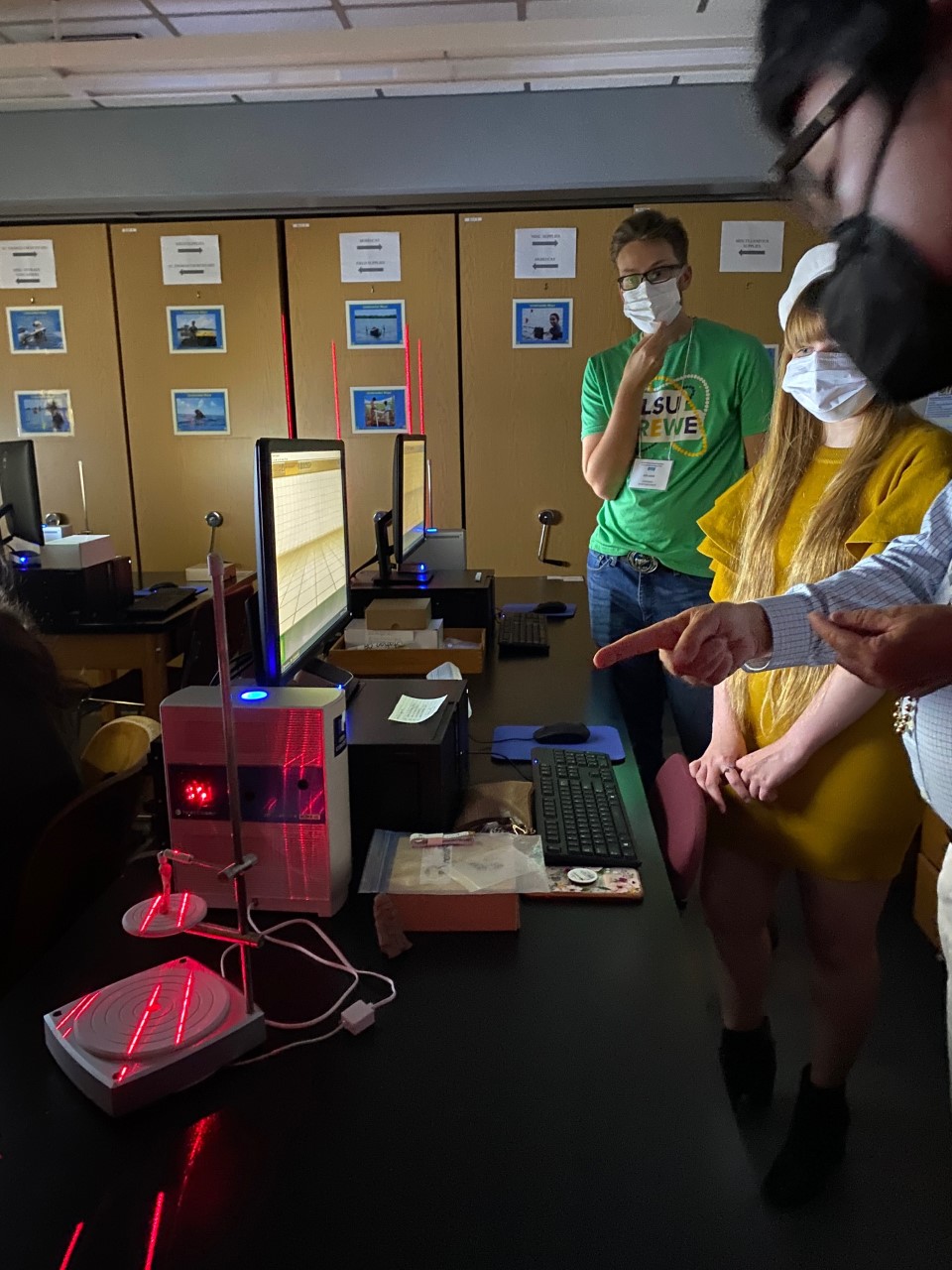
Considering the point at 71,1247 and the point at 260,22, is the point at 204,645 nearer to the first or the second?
the point at 71,1247

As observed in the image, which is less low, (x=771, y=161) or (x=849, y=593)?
(x=771, y=161)

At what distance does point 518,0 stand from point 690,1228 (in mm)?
3708

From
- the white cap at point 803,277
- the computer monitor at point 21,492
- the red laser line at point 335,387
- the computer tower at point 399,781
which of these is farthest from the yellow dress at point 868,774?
the red laser line at point 335,387

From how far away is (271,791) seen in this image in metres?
1.01

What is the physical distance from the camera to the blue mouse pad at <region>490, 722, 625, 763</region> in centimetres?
150

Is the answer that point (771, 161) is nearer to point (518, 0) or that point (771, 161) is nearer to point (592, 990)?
point (592, 990)

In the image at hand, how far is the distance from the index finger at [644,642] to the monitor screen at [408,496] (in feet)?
4.99

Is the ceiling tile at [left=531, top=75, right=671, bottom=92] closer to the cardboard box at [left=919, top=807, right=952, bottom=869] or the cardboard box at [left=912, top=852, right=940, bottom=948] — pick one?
the cardboard box at [left=919, top=807, right=952, bottom=869]

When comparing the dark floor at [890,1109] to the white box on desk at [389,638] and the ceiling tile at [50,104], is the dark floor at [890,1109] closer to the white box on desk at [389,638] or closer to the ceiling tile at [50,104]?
the white box on desk at [389,638]

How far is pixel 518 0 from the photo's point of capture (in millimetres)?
3141

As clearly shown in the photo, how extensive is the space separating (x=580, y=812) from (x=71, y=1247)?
2.56 feet

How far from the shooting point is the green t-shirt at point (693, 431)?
6.75 feet

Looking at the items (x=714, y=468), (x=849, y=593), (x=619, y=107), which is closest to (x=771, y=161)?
(x=849, y=593)

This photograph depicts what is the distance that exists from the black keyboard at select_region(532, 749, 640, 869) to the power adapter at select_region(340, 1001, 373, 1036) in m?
0.35
